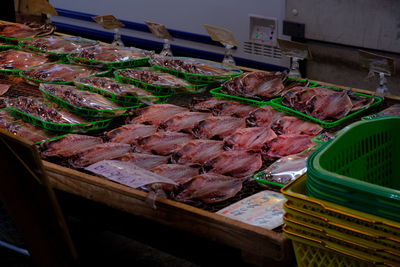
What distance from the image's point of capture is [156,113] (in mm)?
2969

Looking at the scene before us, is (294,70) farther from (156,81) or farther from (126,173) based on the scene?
(126,173)

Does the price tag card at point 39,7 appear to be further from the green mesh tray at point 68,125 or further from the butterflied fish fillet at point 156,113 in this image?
Result: the butterflied fish fillet at point 156,113

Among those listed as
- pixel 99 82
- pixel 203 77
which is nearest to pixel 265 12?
pixel 203 77

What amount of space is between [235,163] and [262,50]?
289 cm

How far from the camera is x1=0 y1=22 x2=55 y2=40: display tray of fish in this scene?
423cm

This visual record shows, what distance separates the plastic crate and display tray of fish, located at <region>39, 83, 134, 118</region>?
157cm

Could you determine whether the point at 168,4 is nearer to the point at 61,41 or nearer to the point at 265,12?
the point at 265,12

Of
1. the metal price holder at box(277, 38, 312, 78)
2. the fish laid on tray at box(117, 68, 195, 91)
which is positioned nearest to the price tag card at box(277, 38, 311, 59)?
the metal price holder at box(277, 38, 312, 78)

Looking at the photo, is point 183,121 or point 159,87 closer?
point 183,121

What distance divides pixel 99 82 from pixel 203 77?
628 mm

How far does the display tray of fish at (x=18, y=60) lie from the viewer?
3689mm

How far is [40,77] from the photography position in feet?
11.5

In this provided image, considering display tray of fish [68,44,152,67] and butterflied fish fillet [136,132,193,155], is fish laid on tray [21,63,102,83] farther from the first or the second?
butterflied fish fillet [136,132,193,155]

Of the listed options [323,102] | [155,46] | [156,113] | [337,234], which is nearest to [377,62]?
[323,102]
